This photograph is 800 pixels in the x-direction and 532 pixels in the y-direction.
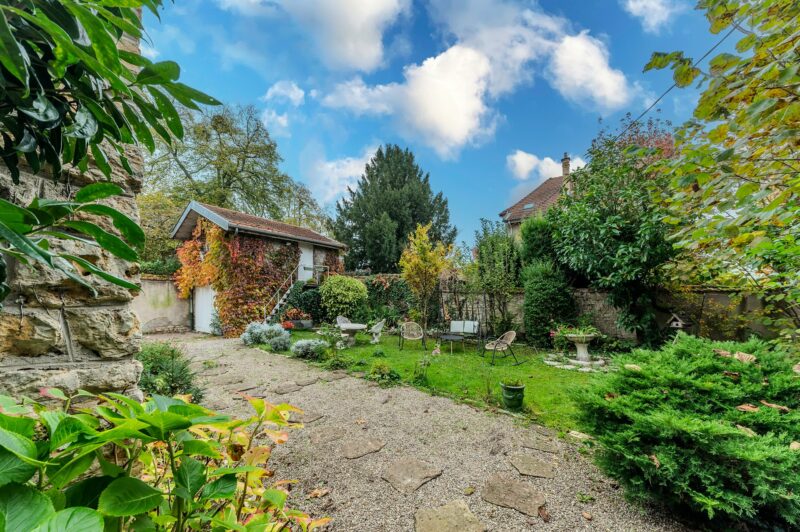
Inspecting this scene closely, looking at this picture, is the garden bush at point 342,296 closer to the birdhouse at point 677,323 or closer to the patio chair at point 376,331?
the patio chair at point 376,331

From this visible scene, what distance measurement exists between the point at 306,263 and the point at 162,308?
5.18 meters

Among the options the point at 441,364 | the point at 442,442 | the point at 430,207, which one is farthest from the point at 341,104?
the point at 430,207

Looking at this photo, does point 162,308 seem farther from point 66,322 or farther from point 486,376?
point 66,322

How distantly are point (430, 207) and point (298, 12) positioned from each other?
55.4 ft

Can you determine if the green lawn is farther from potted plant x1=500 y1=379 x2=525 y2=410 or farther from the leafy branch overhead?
the leafy branch overhead

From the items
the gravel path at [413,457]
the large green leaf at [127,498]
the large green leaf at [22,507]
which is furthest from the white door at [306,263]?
the large green leaf at [22,507]

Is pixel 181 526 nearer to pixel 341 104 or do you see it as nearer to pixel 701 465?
pixel 701 465

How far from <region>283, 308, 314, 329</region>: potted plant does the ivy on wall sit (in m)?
0.85

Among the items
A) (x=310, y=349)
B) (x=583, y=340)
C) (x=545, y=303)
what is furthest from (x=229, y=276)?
(x=583, y=340)

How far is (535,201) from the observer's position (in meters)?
16.2

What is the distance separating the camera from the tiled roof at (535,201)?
1534 centimetres

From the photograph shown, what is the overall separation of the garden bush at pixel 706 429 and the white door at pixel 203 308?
1163 centimetres

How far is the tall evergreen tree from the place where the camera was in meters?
18.4

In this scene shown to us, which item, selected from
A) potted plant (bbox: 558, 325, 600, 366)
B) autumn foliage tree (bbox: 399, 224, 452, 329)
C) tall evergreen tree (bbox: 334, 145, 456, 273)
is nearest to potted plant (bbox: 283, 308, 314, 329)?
autumn foliage tree (bbox: 399, 224, 452, 329)
